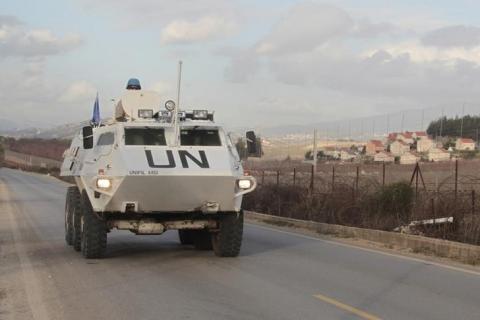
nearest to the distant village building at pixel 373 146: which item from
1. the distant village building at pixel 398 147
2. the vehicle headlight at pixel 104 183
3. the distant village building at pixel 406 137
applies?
the distant village building at pixel 406 137

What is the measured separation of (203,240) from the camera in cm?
1261

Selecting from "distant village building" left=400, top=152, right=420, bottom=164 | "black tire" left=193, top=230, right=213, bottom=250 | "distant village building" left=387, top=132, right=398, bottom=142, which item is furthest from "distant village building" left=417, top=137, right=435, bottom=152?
"black tire" left=193, top=230, right=213, bottom=250

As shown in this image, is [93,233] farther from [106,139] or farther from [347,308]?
[347,308]

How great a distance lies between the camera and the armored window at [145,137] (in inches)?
424

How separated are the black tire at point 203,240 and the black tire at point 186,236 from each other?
37cm

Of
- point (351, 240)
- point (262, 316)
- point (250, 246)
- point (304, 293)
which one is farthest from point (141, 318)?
point (351, 240)

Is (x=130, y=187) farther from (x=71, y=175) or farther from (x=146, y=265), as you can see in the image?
(x=71, y=175)

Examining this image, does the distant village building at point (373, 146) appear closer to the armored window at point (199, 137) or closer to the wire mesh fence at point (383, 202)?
the wire mesh fence at point (383, 202)

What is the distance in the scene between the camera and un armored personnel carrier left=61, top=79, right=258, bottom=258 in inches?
404

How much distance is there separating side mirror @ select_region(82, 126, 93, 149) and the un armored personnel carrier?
0.06 feet

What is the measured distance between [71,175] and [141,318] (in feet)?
24.7

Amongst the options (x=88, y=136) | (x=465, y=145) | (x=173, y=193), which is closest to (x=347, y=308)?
(x=173, y=193)

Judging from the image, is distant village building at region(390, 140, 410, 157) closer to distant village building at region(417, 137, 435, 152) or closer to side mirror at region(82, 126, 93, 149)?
distant village building at region(417, 137, 435, 152)

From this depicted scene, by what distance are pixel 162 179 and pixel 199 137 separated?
134cm
